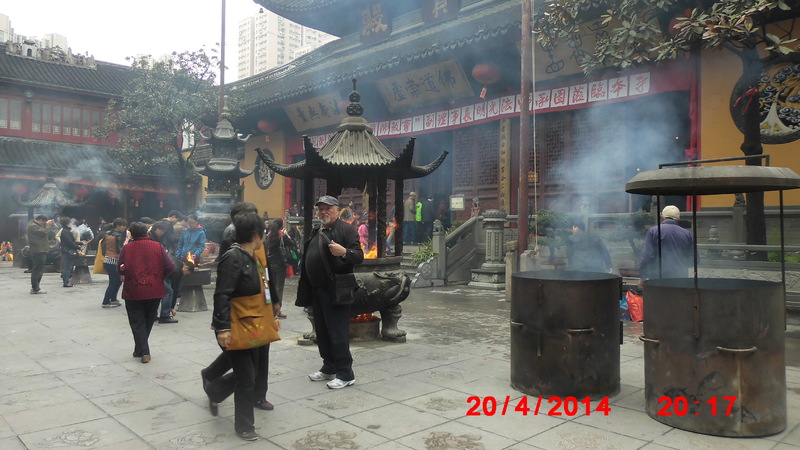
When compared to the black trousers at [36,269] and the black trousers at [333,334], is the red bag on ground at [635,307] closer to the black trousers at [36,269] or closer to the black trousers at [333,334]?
the black trousers at [333,334]

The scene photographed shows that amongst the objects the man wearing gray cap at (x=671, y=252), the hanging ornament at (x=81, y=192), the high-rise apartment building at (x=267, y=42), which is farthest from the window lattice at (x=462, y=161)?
the high-rise apartment building at (x=267, y=42)

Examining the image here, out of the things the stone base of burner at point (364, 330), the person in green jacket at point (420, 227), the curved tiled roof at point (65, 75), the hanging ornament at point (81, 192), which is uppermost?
the curved tiled roof at point (65, 75)

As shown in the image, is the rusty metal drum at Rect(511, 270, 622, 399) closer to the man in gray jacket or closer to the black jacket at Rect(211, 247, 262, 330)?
the black jacket at Rect(211, 247, 262, 330)

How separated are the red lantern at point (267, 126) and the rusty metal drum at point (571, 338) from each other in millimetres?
17858

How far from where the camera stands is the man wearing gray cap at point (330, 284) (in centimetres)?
468

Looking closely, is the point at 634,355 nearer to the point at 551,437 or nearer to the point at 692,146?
the point at 551,437

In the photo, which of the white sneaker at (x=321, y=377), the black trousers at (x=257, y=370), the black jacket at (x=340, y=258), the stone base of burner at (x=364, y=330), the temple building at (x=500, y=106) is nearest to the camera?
the black trousers at (x=257, y=370)

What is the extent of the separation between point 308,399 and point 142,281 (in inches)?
99.8

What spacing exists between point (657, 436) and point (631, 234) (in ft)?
23.6

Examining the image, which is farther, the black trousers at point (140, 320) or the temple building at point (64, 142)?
the temple building at point (64, 142)

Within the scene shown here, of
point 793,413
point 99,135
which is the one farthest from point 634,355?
point 99,135

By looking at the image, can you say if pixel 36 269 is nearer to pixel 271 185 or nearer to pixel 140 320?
pixel 140 320

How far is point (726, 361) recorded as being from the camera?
3.54 metres

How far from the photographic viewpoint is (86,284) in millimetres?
13180
